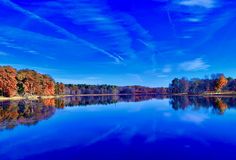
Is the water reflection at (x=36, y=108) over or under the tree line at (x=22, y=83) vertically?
under

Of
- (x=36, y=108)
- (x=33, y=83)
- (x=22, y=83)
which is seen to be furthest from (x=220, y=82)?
(x=36, y=108)

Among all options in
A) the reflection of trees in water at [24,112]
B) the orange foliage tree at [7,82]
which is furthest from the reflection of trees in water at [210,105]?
the orange foliage tree at [7,82]

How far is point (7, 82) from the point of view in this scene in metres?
98.8

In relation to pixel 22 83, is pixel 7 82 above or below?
below

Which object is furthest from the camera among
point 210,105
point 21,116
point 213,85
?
point 213,85

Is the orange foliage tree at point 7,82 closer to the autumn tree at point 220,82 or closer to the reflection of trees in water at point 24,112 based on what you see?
the reflection of trees in water at point 24,112

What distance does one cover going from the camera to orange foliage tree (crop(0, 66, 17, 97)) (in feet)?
324

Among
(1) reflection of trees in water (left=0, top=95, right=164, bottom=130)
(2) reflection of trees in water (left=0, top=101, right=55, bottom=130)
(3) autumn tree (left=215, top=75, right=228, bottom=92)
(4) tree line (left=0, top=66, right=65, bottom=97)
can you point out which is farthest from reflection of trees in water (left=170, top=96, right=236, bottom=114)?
(3) autumn tree (left=215, top=75, right=228, bottom=92)

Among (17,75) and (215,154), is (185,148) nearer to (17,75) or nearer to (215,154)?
(215,154)

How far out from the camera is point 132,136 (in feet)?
71.5

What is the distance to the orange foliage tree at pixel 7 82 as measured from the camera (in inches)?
3885

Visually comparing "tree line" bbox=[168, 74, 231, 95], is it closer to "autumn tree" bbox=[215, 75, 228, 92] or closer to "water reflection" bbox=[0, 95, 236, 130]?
"autumn tree" bbox=[215, 75, 228, 92]

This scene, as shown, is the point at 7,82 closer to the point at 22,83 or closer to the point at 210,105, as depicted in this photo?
the point at 22,83

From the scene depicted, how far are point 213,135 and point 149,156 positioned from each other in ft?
28.8
